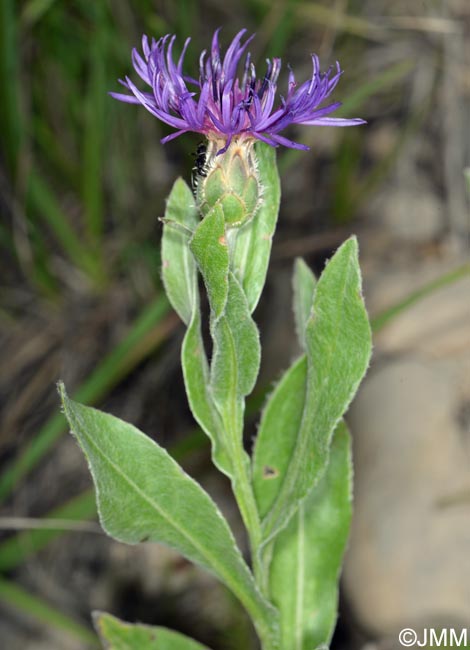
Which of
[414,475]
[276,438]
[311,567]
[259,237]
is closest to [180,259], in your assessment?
[259,237]

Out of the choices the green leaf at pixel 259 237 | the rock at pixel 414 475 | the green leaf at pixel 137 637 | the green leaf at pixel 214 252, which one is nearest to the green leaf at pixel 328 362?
the green leaf at pixel 259 237

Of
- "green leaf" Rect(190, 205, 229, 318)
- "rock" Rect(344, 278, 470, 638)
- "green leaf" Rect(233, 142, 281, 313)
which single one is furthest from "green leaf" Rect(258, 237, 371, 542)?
"rock" Rect(344, 278, 470, 638)

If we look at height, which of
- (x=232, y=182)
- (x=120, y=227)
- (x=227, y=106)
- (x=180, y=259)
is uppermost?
(x=227, y=106)

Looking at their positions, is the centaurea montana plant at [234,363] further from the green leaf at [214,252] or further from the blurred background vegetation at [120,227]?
the blurred background vegetation at [120,227]

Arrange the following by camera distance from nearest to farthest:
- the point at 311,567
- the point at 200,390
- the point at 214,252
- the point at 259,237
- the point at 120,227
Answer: the point at 214,252 → the point at 259,237 → the point at 200,390 → the point at 311,567 → the point at 120,227

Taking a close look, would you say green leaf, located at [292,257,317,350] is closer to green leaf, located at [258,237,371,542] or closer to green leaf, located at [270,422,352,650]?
green leaf, located at [258,237,371,542]

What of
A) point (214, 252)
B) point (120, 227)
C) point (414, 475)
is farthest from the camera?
point (120, 227)

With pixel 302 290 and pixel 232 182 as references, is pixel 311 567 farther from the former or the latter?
pixel 232 182
